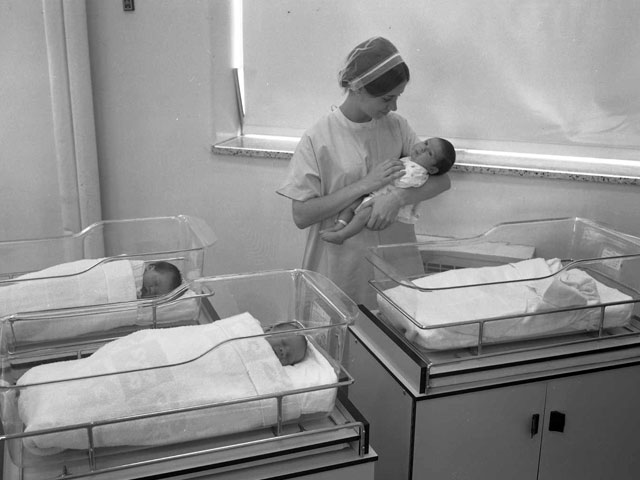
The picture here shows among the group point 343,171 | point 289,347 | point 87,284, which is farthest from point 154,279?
point 343,171

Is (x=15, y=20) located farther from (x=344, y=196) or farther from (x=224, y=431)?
→ (x=224, y=431)

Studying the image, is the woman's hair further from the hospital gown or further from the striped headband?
the hospital gown

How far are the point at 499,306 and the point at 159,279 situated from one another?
843 mm

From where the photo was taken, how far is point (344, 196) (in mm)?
2061

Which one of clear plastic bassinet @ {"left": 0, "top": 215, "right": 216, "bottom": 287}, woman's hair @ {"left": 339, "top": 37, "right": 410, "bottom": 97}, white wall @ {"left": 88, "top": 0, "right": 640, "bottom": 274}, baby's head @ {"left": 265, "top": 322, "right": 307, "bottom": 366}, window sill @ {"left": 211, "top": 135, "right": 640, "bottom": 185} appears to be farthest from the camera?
white wall @ {"left": 88, "top": 0, "right": 640, "bottom": 274}

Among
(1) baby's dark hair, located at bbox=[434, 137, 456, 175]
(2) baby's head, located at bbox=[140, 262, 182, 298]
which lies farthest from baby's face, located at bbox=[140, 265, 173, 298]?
(1) baby's dark hair, located at bbox=[434, 137, 456, 175]

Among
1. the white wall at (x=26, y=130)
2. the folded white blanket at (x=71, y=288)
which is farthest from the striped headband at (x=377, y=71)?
the white wall at (x=26, y=130)

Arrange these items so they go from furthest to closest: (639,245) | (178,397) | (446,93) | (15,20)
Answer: (15,20) → (446,93) → (639,245) → (178,397)

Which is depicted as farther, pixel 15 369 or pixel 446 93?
pixel 446 93

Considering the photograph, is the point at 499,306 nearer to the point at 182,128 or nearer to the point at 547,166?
the point at 547,166

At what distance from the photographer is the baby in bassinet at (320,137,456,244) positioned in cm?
207

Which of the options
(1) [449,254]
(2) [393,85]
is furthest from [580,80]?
(1) [449,254]

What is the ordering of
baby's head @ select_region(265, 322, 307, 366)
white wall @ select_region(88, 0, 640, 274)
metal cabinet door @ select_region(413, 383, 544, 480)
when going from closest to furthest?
baby's head @ select_region(265, 322, 307, 366) < metal cabinet door @ select_region(413, 383, 544, 480) < white wall @ select_region(88, 0, 640, 274)

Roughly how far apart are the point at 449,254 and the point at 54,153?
198 cm
